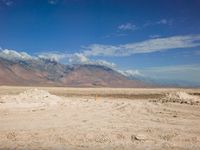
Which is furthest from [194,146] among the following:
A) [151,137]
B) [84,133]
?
[84,133]

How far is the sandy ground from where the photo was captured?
44.7 ft

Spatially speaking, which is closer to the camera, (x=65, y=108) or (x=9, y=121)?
(x=9, y=121)

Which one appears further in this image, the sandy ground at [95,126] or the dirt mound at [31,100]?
the dirt mound at [31,100]

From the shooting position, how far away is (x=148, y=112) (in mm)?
21344

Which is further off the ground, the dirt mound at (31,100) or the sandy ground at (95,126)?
the dirt mound at (31,100)

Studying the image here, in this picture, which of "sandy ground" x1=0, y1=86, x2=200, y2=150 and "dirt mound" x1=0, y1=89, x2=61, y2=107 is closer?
"sandy ground" x1=0, y1=86, x2=200, y2=150

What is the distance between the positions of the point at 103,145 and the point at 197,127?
17.9 feet

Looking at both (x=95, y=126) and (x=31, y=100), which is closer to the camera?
(x=95, y=126)

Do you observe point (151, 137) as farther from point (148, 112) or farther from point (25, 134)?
point (148, 112)

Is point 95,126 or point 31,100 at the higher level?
point 31,100

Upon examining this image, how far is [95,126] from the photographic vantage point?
16469mm

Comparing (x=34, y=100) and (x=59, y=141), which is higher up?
(x=34, y=100)

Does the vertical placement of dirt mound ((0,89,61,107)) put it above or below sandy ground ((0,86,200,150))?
above

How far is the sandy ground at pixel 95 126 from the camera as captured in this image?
13625 mm
